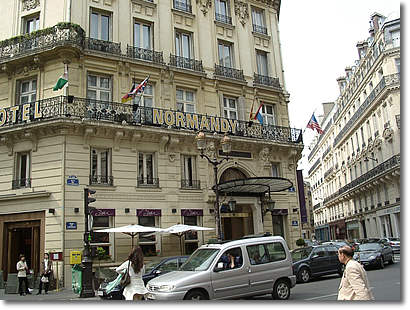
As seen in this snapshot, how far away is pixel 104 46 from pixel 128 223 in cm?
827

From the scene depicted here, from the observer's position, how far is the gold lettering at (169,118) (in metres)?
19.3

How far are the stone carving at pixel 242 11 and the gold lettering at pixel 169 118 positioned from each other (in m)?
8.50

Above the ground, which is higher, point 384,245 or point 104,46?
point 104,46

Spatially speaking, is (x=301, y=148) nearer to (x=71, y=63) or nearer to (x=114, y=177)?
(x=114, y=177)

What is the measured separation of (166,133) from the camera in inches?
748

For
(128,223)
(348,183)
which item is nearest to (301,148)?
(128,223)

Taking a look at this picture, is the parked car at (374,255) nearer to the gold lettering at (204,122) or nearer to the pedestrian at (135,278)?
the gold lettering at (204,122)

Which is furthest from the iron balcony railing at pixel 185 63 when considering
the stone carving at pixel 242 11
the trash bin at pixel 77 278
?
the trash bin at pixel 77 278

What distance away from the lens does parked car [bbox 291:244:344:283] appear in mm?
15609

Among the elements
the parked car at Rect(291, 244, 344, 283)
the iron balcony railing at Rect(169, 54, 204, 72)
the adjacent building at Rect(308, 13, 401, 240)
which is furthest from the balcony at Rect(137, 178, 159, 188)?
the adjacent building at Rect(308, 13, 401, 240)

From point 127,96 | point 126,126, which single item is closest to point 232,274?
point 126,126

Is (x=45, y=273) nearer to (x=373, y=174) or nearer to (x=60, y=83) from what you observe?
(x=60, y=83)

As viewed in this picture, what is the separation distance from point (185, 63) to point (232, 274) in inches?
543

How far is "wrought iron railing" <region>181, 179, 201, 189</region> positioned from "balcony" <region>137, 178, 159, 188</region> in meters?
1.42
